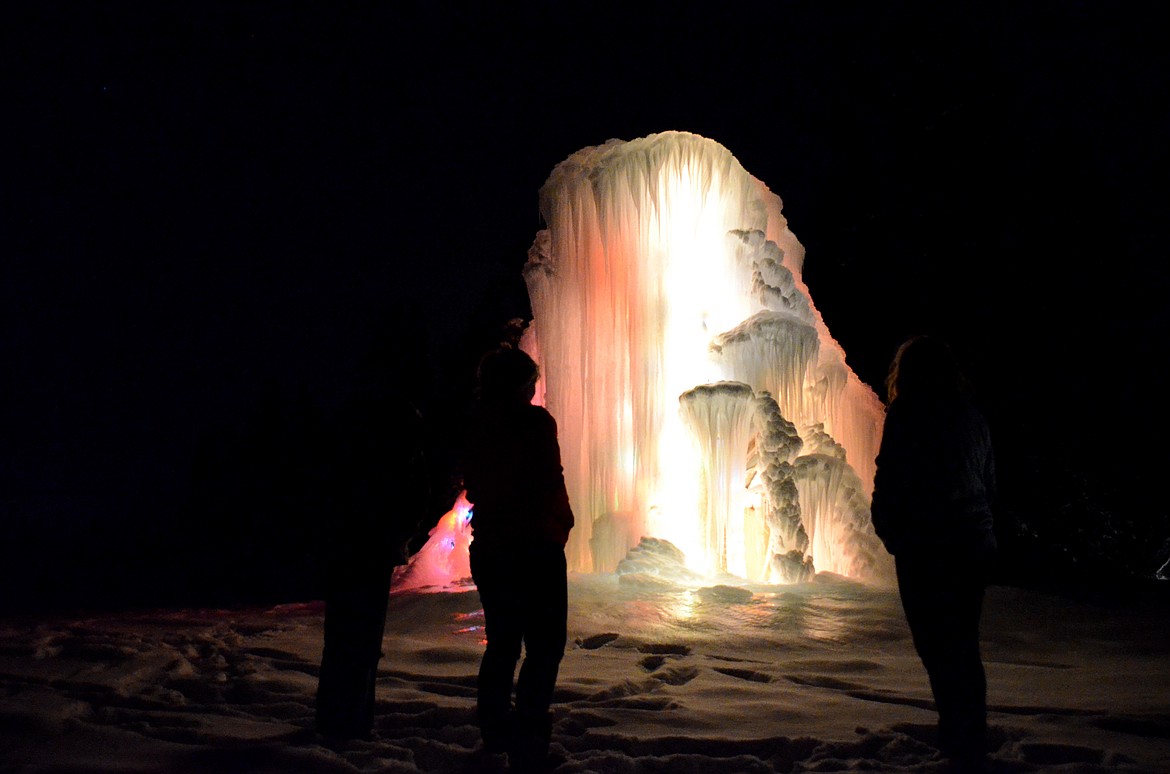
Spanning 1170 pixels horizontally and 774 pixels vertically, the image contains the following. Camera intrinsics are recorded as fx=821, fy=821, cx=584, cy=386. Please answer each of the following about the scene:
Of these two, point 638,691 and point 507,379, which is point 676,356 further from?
point 507,379

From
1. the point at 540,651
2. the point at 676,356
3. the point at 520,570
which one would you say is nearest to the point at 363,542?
the point at 520,570

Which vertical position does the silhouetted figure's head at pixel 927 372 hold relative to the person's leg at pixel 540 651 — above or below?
above

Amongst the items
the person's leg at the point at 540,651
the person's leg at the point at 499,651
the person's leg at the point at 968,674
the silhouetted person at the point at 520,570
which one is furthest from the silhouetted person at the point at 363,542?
the person's leg at the point at 968,674

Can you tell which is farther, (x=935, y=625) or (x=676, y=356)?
(x=676, y=356)

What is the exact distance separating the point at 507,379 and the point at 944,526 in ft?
5.29

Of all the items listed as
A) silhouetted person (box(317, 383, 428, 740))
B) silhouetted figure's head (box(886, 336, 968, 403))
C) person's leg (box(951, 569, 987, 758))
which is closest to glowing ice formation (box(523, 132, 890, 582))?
silhouetted figure's head (box(886, 336, 968, 403))

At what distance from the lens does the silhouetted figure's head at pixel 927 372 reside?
294cm

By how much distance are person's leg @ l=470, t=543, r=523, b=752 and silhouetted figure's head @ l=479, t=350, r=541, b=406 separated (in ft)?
1.90

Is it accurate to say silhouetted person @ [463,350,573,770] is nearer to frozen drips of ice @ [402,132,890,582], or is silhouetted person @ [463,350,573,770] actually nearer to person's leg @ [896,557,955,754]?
person's leg @ [896,557,955,754]

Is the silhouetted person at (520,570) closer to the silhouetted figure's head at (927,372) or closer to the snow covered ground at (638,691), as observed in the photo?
the snow covered ground at (638,691)

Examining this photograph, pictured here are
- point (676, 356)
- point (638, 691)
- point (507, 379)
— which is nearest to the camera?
point (507, 379)

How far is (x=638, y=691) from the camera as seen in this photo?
403 centimetres

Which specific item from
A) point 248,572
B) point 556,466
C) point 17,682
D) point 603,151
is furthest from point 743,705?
point 248,572

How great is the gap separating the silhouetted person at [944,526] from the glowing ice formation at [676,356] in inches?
254
